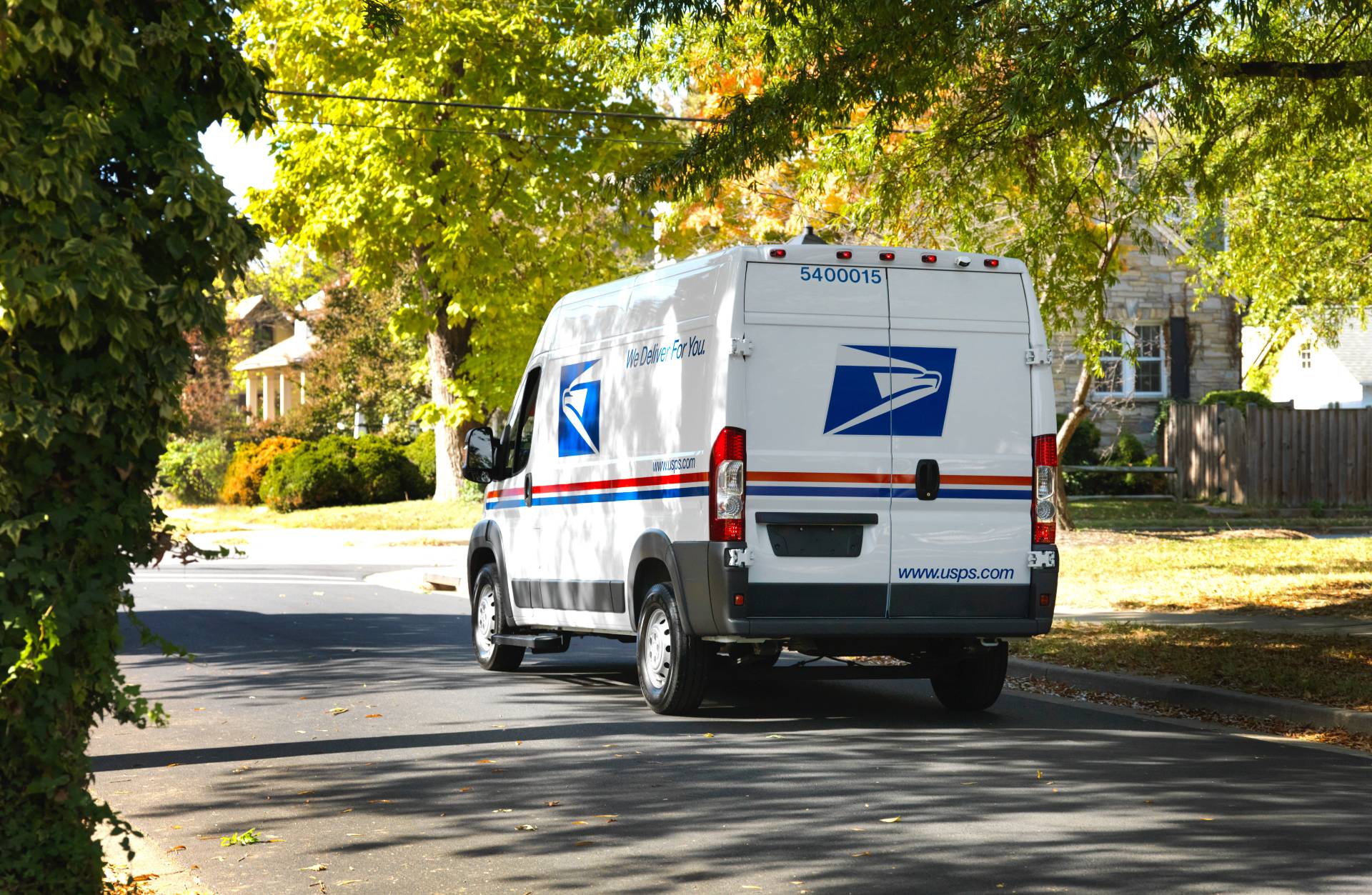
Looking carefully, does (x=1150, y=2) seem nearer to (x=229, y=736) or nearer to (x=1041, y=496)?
(x=1041, y=496)

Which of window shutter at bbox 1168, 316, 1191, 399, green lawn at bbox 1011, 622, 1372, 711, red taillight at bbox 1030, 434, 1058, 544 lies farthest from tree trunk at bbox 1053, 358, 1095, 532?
window shutter at bbox 1168, 316, 1191, 399

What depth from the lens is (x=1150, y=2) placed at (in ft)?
34.7

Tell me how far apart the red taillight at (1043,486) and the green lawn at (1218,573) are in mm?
6192

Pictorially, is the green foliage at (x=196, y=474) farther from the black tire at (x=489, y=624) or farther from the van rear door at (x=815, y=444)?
the van rear door at (x=815, y=444)

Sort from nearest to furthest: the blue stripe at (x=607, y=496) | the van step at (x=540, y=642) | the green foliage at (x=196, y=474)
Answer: the blue stripe at (x=607, y=496), the van step at (x=540, y=642), the green foliage at (x=196, y=474)

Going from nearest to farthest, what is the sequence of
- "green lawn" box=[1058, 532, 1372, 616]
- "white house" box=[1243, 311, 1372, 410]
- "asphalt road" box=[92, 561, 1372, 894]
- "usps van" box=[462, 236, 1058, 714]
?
"asphalt road" box=[92, 561, 1372, 894] → "usps van" box=[462, 236, 1058, 714] → "green lawn" box=[1058, 532, 1372, 616] → "white house" box=[1243, 311, 1372, 410]

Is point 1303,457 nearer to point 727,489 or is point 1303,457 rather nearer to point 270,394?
point 727,489

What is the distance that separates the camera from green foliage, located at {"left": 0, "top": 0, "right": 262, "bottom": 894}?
457 cm

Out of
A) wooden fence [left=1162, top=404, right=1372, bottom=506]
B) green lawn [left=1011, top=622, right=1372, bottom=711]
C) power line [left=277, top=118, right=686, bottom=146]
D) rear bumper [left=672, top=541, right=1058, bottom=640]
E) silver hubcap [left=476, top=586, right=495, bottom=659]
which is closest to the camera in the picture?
rear bumper [left=672, top=541, right=1058, bottom=640]

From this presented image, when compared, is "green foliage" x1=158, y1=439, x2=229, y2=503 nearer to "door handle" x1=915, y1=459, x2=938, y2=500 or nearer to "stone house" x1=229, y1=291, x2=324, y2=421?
"stone house" x1=229, y1=291, x2=324, y2=421

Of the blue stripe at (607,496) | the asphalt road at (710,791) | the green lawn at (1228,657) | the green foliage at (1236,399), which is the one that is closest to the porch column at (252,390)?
the green foliage at (1236,399)

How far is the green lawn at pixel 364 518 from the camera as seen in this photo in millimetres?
31719

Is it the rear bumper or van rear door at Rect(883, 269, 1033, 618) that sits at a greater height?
van rear door at Rect(883, 269, 1033, 618)

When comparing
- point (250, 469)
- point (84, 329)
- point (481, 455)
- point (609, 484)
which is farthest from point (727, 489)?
point (250, 469)
